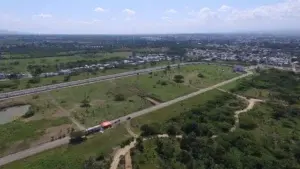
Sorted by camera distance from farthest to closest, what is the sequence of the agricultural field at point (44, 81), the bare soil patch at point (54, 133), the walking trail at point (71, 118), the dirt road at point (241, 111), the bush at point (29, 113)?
the agricultural field at point (44, 81) → the bush at point (29, 113) → the dirt road at point (241, 111) → the walking trail at point (71, 118) → the bare soil patch at point (54, 133)

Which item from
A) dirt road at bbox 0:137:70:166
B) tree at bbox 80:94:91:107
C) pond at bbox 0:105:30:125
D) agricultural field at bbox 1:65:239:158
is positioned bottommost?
pond at bbox 0:105:30:125

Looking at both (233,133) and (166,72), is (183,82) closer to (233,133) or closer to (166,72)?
(166,72)

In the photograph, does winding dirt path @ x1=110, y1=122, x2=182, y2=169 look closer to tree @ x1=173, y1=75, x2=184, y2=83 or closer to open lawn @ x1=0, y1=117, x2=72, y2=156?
open lawn @ x1=0, y1=117, x2=72, y2=156

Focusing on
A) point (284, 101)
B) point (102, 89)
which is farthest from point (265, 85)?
point (102, 89)

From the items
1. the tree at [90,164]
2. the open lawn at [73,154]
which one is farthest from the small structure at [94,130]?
the tree at [90,164]

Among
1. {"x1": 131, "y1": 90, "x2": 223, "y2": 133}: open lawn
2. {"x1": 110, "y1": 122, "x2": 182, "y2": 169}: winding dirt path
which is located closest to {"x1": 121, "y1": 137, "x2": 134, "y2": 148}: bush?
{"x1": 110, "y1": 122, "x2": 182, "y2": 169}: winding dirt path

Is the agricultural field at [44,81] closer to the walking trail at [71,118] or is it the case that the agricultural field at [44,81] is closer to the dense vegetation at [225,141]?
the walking trail at [71,118]

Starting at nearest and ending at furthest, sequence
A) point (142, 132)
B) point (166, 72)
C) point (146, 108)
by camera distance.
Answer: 1. point (142, 132)
2. point (146, 108)
3. point (166, 72)
